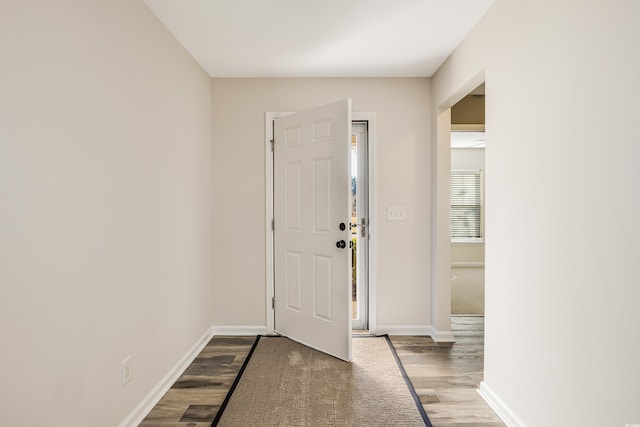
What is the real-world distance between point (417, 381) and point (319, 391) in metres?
0.71

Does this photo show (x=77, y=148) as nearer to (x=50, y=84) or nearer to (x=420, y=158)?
(x=50, y=84)

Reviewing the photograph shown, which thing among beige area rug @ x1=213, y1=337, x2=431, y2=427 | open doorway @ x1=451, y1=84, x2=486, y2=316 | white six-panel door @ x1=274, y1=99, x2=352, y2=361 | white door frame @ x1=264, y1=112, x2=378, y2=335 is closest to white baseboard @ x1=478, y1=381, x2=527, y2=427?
beige area rug @ x1=213, y1=337, x2=431, y2=427

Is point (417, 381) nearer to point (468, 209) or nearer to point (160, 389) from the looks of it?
point (160, 389)

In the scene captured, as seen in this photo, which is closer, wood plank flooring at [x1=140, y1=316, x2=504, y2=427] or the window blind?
wood plank flooring at [x1=140, y1=316, x2=504, y2=427]

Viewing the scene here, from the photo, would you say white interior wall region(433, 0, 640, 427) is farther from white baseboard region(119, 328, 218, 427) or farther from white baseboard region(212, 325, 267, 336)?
white baseboard region(119, 328, 218, 427)

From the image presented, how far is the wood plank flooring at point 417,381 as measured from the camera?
6.78ft

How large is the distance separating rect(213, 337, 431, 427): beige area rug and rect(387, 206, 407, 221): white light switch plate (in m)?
1.19

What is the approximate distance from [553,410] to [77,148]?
95.7 inches

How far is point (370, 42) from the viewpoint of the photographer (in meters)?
2.64

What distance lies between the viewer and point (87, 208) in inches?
63.3

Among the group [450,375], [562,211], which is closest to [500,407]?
[450,375]

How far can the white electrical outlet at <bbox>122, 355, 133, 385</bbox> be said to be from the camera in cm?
189

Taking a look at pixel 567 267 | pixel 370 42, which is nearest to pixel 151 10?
pixel 370 42

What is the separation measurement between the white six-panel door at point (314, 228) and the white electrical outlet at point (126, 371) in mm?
1511
